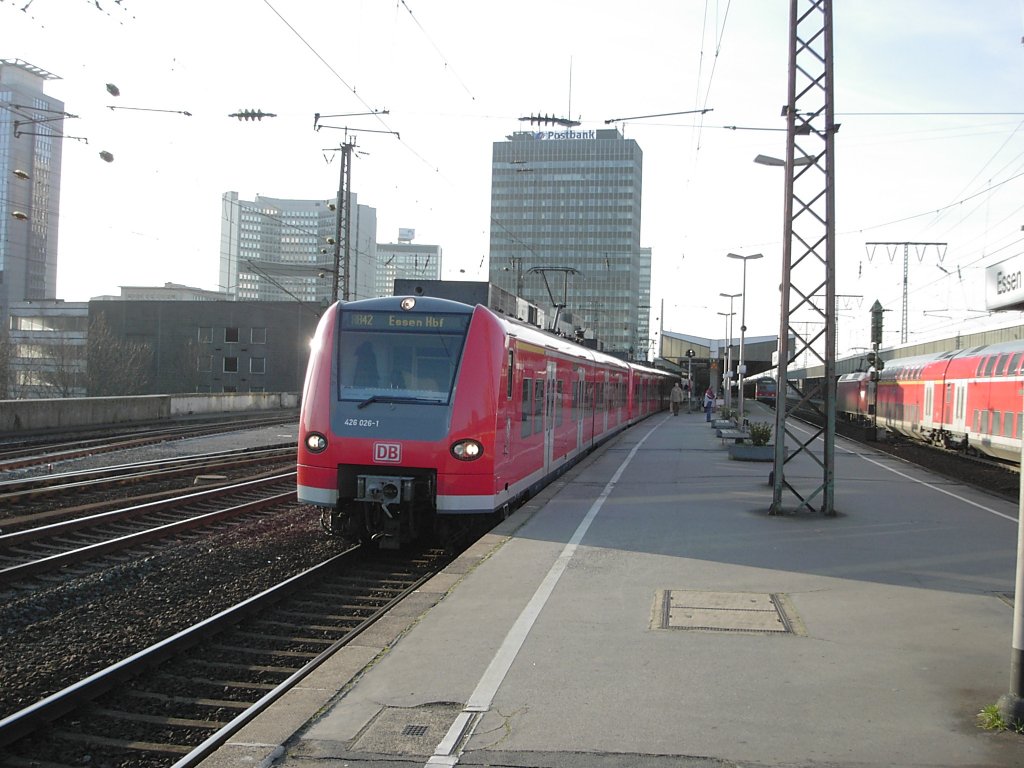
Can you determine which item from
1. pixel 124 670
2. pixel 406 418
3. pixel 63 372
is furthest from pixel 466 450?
pixel 63 372

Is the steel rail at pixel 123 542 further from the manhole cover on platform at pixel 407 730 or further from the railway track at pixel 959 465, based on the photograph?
the railway track at pixel 959 465

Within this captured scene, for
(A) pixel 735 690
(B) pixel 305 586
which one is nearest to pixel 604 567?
(B) pixel 305 586

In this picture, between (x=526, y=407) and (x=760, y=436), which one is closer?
(x=526, y=407)

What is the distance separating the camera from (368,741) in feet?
13.3

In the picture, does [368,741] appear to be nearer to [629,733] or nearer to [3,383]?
[629,733]

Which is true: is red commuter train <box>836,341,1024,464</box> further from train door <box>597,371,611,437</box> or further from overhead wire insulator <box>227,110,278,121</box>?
overhead wire insulator <box>227,110,278,121</box>

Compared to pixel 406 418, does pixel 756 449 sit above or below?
below

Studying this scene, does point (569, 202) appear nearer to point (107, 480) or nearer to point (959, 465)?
point (959, 465)

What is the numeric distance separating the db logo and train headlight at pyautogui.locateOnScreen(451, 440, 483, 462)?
1.81 ft

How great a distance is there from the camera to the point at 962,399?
2389cm

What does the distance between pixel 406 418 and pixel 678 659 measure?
442 centimetres

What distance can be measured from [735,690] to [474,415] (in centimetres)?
475

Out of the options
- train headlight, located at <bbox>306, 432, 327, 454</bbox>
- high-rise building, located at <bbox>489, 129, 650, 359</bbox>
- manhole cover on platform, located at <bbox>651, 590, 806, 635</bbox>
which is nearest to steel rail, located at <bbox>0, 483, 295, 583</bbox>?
train headlight, located at <bbox>306, 432, 327, 454</bbox>

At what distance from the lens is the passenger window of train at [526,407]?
10.9 meters
